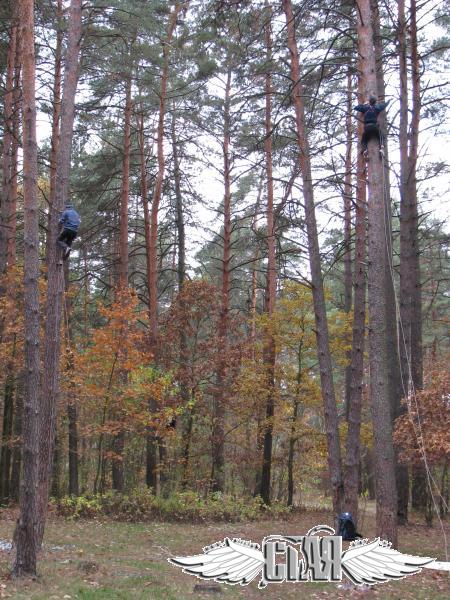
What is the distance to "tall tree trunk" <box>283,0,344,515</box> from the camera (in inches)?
434

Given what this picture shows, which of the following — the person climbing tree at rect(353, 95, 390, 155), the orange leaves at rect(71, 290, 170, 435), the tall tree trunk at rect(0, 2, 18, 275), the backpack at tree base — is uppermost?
the tall tree trunk at rect(0, 2, 18, 275)

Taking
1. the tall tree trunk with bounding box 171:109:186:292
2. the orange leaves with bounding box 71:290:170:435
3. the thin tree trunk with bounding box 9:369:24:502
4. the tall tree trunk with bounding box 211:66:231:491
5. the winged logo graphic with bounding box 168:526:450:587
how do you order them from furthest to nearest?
the tall tree trunk with bounding box 171:109:186:292 < the thin tree trunk with bounding box 9:369:24:502 < the tall tree trunk with bounding box 211:66:231:491 < the orange leaves with bounding box 71:290:170:435 < the winged logo graphic with bounding box 168:526:450:587

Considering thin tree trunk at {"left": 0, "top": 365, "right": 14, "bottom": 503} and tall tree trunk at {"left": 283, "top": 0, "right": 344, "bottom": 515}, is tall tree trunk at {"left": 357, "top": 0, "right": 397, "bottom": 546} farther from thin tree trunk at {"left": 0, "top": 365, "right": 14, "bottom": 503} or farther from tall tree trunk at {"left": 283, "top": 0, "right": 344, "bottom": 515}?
thin tree trunk at {"left": 0, "top": 365, "right": 14, "bottom": 503}

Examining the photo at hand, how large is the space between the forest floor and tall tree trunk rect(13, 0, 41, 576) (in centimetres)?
53

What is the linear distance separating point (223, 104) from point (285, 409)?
10646mm

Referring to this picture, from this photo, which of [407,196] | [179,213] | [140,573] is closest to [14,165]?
[179,213]

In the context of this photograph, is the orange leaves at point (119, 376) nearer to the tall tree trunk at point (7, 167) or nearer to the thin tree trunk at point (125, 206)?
the thin tree trunk at point (125, 206)

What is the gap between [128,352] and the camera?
1602cm

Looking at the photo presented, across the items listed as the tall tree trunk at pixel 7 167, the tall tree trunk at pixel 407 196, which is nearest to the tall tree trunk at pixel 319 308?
the tall tree trunk at pixel 407 196

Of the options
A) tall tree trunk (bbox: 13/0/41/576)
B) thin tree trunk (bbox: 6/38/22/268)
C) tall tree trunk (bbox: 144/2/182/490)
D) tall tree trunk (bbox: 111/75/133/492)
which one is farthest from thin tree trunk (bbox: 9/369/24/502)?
tall tree trunk (bbox: 13/0/41/576)

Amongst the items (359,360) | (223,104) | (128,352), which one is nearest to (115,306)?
(128,352)

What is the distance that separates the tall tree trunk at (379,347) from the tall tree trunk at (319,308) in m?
2.71

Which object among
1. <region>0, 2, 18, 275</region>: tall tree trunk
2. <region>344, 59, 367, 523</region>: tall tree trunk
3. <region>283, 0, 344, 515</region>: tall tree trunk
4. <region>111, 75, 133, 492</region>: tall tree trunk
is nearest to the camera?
<region>283, 0, 344, 515</region>: tall tree trunk

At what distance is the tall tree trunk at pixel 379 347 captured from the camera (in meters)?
8.09
